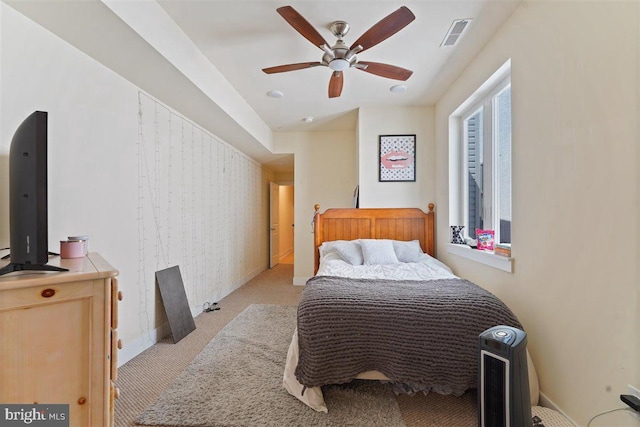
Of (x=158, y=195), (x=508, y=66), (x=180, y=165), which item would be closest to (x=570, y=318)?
(x=508, y=66)

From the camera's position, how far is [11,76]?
58.8 inches

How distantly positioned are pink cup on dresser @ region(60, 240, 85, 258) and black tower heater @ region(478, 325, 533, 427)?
212 centimetres

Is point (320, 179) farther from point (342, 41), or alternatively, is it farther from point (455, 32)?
point (455, 32)

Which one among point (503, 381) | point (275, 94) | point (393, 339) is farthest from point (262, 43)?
point (503, 381)

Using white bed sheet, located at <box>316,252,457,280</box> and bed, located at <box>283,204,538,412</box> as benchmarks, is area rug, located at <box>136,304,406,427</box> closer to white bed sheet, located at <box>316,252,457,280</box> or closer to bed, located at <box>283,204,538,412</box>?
bed, located at <box>283,204,538,412</box>

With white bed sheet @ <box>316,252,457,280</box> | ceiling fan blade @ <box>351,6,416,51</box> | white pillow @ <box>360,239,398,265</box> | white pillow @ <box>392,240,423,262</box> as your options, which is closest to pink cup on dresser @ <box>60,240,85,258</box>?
white bed sheet @ <box>316,252,457,280</box>

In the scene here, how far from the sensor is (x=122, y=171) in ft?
7.24

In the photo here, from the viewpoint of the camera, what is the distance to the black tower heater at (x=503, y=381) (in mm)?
1216

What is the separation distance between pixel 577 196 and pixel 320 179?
357cm

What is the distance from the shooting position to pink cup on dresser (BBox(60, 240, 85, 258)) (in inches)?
56.8

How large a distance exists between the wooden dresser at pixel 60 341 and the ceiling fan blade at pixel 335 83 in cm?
216

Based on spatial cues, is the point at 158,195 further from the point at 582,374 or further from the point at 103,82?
the point at 582,374

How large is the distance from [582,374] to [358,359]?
1105mm

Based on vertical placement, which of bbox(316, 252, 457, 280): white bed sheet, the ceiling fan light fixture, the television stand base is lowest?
bbox(316, 252, 457, 280): white bed sheet
